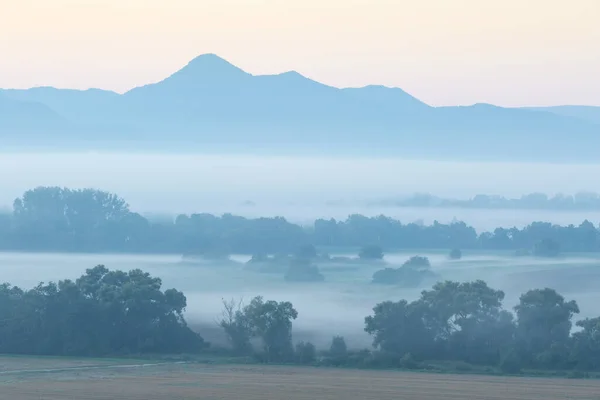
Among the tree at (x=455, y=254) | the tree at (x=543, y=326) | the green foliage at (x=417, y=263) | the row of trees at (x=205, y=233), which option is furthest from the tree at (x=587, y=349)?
the row of trees at (x=205, y=233)

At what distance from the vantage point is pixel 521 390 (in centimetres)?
3919

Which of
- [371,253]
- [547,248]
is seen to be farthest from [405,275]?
[547,248]

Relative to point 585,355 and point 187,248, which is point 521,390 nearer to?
point 585,355

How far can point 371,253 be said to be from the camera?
319ft

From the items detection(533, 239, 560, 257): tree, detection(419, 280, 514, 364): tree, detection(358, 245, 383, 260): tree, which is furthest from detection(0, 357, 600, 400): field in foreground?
detection(533, 239, 560, 257): tree

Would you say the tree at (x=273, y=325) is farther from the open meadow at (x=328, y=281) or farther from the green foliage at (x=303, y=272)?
the green foliage at (x=303, y=272)

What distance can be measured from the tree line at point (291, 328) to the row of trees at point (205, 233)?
50749 millimetres

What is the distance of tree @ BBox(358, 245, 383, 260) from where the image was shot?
96000 millimetres

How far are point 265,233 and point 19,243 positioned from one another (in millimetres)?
19432

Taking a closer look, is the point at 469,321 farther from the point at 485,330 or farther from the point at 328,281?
the point at 328,281

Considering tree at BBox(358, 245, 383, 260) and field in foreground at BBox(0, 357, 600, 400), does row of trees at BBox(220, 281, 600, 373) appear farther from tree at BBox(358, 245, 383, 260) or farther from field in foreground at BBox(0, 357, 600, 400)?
tree at BBox(358, 245, 383, 260)

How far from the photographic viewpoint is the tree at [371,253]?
96000 mm

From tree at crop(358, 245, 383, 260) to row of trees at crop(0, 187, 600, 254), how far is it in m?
6.50

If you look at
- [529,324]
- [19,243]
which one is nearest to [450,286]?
[529,324]
